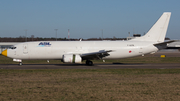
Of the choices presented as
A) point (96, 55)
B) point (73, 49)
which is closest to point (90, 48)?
point (96, 55)

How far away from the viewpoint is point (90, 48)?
A: 105 ft

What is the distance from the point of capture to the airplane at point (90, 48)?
31141 mm

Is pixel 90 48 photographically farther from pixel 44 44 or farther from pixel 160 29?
Answer: pixel 160 29

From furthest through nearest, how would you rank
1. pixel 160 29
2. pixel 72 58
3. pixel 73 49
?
pixel 160 29, pixel 73 49, pixel 72 58

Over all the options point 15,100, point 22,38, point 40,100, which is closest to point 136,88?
point 40,100

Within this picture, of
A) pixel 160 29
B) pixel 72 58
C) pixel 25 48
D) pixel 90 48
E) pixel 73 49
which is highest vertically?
pixel 160 29

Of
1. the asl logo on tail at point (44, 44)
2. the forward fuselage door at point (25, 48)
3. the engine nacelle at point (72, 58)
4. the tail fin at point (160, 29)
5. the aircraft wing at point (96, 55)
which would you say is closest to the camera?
the engine nacelle at point (72, 58)

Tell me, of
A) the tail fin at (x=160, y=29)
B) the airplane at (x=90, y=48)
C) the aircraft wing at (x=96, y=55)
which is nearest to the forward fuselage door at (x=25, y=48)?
the airplane at (x=90, y=48)

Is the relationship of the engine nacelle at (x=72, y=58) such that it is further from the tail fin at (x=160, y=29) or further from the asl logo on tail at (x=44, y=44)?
the tail fin at (x=160, y=29)

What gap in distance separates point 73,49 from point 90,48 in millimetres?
2454

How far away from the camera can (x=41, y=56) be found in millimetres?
31219

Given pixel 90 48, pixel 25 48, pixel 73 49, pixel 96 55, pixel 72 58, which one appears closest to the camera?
pixel 72 58

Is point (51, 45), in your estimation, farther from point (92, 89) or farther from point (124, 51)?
point (92, 89)

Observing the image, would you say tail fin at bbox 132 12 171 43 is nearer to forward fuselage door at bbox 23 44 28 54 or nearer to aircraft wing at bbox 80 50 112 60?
aircraft wing at bbox 80 50 112 60
